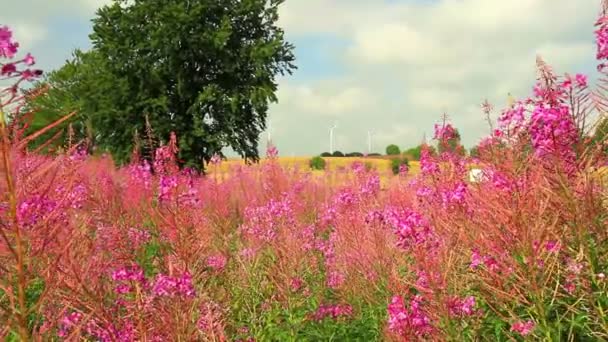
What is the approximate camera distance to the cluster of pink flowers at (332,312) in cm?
606

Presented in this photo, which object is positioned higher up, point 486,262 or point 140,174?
point 140,174

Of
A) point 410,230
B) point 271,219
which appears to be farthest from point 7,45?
point 271,219

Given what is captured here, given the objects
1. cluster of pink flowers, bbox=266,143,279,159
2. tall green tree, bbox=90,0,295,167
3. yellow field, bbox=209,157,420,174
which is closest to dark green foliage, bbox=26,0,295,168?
tall green tree, bbox=90,0,295,167

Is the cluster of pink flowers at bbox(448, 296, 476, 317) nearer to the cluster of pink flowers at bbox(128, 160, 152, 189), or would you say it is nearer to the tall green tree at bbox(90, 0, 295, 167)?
the cluster of pink flowers at bbox(128, 160, 152, 189)

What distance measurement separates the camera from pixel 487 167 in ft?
18.8

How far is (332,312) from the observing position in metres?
6.11

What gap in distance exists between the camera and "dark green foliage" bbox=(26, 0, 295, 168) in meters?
28.3

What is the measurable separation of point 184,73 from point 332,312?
→ 81.1 feet

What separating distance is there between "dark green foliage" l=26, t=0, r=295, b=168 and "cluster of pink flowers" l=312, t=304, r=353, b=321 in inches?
877

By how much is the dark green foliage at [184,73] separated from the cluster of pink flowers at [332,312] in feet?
73.1

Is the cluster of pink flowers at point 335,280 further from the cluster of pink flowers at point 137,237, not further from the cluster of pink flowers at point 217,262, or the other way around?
the cluster of pink flowers at point 137,237

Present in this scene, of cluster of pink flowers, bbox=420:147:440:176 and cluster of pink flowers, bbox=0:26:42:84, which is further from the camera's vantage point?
cluster of pink flowers, bbox=420:147:440:176

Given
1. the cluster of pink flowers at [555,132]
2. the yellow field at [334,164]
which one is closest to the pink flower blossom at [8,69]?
the cluster of pink flowers at [555,132]

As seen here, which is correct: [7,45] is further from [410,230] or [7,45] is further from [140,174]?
[140,174]
